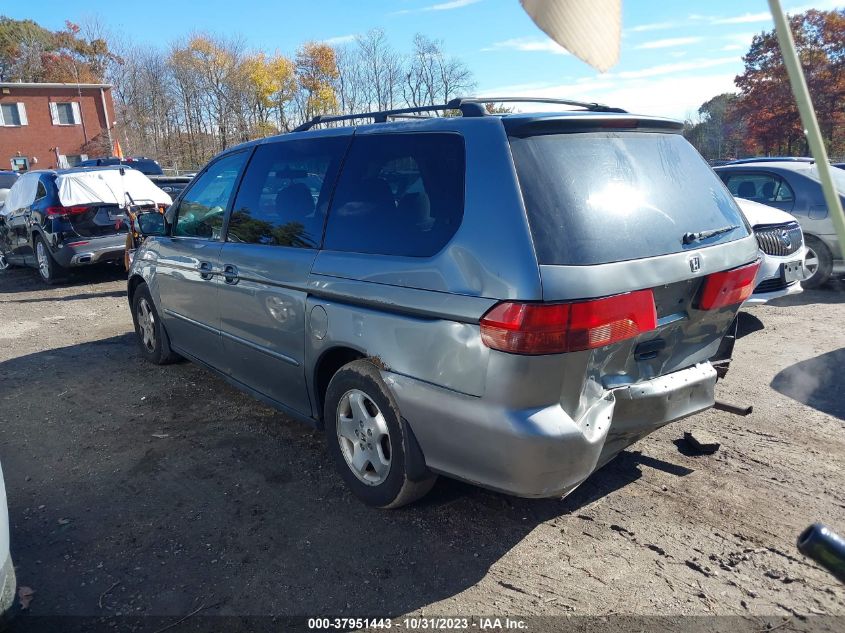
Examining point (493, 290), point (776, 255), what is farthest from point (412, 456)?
point (776, 255)

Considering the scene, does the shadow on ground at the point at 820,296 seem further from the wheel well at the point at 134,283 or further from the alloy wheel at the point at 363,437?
the wheel well at the point at 134,283

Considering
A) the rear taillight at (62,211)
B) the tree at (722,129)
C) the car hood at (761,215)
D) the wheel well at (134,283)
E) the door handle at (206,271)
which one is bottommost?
the car hood at (761,215)

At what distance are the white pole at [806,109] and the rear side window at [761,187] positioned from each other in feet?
25.1

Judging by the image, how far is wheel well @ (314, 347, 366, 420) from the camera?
327cm

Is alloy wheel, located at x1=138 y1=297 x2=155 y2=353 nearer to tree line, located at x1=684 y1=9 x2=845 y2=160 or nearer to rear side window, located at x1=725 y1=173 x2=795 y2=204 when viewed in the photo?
rear side window, located at x1=725 y1=173 x2=795 y2=204

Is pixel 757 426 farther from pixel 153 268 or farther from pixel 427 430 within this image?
pixel 153 268

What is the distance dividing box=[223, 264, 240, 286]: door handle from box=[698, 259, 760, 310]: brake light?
8.94ft

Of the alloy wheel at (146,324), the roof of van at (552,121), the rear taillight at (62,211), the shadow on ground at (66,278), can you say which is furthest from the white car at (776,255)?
the rear taillight at (62,211)

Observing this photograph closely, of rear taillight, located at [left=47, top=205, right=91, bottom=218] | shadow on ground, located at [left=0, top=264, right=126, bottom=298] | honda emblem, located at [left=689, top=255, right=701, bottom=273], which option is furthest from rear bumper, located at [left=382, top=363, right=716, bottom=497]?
rear taillight, located at [left=47, top=205, right=91, bottom=218]

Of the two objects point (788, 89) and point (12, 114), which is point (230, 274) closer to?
point (788, 89)

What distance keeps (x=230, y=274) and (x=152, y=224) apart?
5.22 ft

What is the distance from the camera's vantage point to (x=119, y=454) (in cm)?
400

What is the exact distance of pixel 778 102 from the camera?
94.0ft

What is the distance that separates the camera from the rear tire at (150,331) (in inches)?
216
